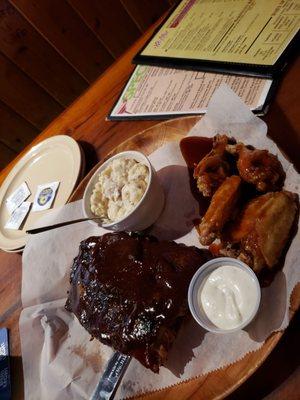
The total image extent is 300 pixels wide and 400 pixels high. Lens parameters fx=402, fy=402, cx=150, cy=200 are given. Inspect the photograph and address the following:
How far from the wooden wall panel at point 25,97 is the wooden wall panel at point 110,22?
890mm

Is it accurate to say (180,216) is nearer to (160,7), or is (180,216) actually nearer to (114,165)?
(114,165)

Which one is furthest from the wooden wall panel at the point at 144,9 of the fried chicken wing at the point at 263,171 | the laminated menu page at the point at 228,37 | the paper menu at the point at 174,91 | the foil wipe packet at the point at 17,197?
the fried chicken wing at the point at 263,171

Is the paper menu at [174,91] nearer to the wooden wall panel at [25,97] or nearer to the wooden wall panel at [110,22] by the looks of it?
the wooden wall panel at [110,22]

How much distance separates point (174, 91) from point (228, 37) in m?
0.41

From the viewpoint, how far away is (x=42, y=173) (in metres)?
2.76

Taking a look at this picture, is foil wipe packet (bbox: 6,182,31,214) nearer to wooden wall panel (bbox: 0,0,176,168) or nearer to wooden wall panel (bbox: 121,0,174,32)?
wooden wall panel (bbox: 0,0,176,168)

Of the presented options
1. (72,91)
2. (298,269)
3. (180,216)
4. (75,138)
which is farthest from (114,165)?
(72,91)

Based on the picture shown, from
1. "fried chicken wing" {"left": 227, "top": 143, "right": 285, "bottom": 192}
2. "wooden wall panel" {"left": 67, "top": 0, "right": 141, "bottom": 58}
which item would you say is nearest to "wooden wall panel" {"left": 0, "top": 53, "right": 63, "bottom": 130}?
"wooden wall panel" {"left": 67, "top": 0, "right": 141, "bottom": 58}

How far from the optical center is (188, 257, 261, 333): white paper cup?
1.30m

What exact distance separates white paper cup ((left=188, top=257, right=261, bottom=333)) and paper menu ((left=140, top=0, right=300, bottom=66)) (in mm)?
1019

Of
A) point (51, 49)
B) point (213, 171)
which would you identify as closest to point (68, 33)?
point (51, 49)

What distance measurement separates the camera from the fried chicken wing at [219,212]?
1489 millimetres

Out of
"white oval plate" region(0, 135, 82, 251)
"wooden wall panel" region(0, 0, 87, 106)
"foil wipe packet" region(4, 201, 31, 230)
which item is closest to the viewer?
"white oval plate" region(0, 135, 82, 251)

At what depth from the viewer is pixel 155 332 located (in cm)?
147
